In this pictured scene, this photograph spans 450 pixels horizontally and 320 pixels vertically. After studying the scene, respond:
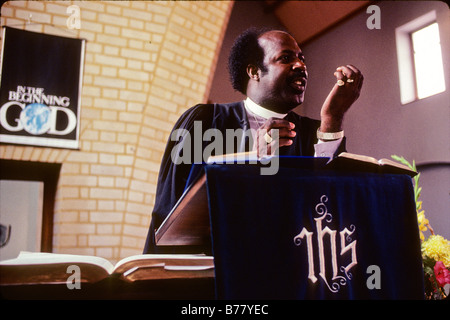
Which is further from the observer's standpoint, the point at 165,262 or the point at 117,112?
the point at 117,112

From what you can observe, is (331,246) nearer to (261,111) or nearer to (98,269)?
(98,269)

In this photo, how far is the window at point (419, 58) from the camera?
4909mm

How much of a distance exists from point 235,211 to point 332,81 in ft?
11.8

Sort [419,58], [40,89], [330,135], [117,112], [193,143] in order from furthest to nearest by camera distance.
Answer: [419,58] < [117,112] < [40,89] < [193,143] < [330,135]

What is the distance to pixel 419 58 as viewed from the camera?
505 centimetres

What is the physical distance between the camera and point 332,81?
164 inches

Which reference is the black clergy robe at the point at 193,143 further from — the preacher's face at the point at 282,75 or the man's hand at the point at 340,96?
the man's hand at the point at 340,96

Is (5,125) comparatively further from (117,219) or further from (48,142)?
(117,219)

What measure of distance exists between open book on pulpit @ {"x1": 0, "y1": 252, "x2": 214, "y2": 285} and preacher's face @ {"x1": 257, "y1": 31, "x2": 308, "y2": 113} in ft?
3.41

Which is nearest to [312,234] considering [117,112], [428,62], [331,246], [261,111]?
[331,246]

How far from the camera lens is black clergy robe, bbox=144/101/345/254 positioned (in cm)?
171

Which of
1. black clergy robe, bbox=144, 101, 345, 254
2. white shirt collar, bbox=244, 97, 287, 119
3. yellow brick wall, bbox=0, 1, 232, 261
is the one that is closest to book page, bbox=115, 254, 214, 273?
black clergy robe, bbox=144, 101, 345, 254

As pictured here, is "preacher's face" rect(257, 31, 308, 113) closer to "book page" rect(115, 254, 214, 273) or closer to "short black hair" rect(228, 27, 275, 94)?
"short black hair" rect(228, 27, 275, 94)

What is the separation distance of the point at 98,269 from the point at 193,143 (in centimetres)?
108
